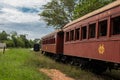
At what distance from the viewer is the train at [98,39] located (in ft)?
A: 43.7

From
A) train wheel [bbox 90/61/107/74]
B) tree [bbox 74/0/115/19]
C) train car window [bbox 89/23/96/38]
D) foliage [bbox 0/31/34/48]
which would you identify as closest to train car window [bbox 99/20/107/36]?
train car window [bbox 89/23/96/38]

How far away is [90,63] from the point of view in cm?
1888

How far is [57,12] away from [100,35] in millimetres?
46225

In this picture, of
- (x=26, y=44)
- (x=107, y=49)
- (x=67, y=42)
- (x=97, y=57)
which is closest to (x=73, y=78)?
(x=97, y=57)

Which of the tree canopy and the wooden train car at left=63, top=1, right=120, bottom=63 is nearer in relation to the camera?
the wooden train car at left=63, top=1, right=120, bottom=63

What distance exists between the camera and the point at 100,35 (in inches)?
594

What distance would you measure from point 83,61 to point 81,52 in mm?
1419

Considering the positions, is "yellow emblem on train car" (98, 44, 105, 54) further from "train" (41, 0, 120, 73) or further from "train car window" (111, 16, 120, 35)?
"train car window" (111, 16, 120, 35)

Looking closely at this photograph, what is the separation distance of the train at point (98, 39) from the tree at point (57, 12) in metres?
37.3

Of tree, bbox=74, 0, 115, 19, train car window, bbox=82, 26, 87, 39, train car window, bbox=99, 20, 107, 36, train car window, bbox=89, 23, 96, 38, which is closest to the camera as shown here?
train car window, bbox=99, 20, 107, 36

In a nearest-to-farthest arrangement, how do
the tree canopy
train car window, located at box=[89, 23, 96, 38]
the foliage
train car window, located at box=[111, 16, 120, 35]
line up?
train car window, located at box=[111, 16, 120, 35] < train car window, located at box=[89, 23, 96, 38] < the tree canopy < the foliage

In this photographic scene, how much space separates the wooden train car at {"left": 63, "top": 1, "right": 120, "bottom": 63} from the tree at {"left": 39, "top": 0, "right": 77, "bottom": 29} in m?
40.0

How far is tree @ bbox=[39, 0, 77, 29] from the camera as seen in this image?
6038cm

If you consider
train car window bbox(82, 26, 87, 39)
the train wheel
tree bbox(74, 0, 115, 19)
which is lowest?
the train wheel
